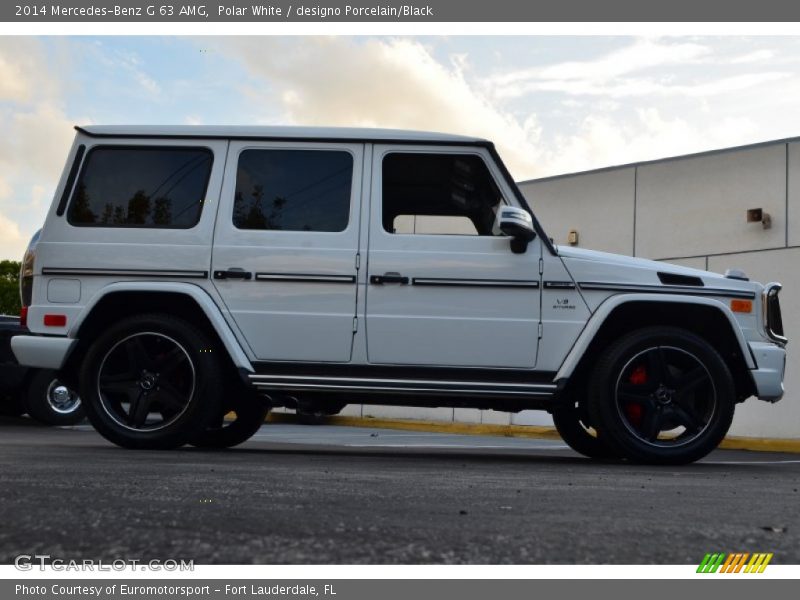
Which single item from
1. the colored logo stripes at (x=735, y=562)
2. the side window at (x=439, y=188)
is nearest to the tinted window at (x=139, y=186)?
the side window at (x=439, y=188)

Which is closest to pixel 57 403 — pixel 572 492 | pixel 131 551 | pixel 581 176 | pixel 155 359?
pixel 155 359

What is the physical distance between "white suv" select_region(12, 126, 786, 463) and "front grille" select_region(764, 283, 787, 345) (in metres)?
0.02

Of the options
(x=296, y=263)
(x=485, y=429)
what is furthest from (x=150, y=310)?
(x=485, y=429)

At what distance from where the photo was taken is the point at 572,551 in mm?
Result: 2557

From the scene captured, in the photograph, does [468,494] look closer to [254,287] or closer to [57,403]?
[254,287]

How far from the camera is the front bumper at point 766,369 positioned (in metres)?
6.46

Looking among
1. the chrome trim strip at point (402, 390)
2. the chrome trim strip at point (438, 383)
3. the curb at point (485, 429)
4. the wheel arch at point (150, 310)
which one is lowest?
the curb at point (485, 429)

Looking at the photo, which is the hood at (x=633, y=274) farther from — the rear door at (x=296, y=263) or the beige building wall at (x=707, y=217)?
the beige building wall at (x=707, y=217)

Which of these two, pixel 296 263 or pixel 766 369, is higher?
pixel 296 263

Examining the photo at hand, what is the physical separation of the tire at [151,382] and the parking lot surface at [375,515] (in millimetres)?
1223

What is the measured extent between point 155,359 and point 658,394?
9.99 ft

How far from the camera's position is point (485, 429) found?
15438 millimetres

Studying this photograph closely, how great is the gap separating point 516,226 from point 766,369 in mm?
1777

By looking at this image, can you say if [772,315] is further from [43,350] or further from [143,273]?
[43,350]
